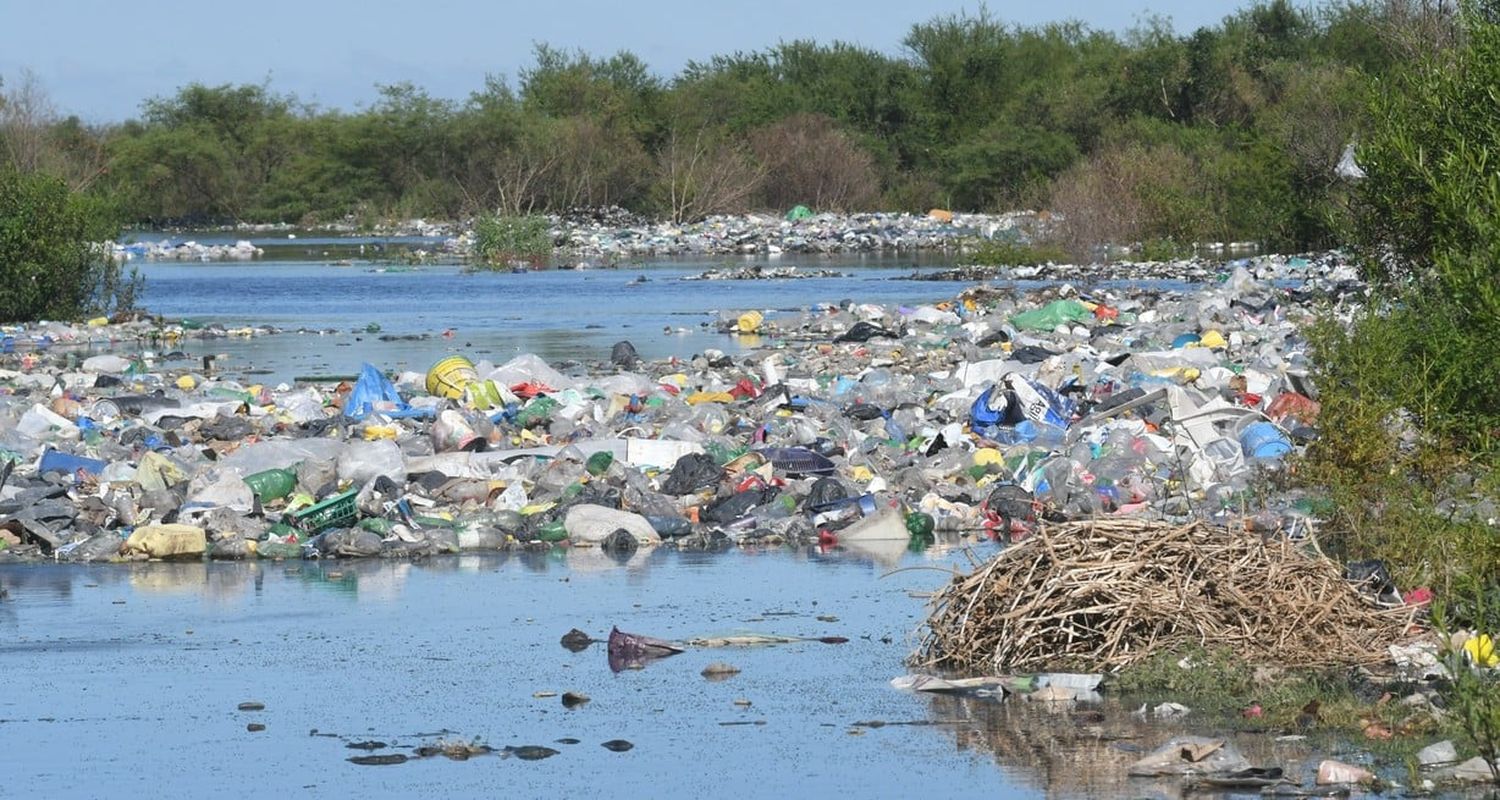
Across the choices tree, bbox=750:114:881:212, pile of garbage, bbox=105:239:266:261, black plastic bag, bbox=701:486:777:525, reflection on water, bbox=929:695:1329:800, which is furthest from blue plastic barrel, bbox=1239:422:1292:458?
tree, bbox=750:114:881:212

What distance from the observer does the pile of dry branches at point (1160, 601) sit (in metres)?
8.35

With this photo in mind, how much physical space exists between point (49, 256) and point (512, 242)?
84.2ft

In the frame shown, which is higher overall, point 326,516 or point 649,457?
point 649,457

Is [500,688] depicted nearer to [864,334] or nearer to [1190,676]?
[1190,676]

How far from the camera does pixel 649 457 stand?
1447 centimetres

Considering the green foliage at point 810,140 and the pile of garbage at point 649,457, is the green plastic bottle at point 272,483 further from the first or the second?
the green foliage at point 810,140

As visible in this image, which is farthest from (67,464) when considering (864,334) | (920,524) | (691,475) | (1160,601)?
(864,334)

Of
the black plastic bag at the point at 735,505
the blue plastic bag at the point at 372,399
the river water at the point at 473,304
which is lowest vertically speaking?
the river water at the point at 473,304

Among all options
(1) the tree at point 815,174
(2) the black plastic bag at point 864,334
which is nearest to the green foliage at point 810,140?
(1) the tree at point 815,174

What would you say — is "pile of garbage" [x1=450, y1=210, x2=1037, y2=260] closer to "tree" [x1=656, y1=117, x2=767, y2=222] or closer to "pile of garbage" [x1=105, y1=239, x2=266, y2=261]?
"tree" [x1=656, y1=117, x2=767, y2=222]

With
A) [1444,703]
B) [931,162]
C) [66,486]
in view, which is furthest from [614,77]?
[1444,703]

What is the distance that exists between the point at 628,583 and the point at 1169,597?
3.76 m

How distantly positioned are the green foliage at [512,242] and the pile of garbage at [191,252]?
9.54 m

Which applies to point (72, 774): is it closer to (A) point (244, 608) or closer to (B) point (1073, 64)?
(A) point (244, 608)
